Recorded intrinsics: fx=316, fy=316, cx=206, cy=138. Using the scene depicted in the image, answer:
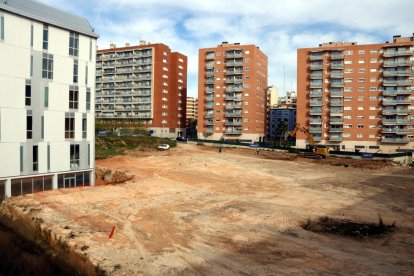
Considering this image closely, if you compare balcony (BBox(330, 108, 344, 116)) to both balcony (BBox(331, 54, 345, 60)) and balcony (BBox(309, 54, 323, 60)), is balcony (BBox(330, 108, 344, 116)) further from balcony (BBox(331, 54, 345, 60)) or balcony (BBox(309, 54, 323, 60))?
balcony (BBox(309, 54, 323, 60))

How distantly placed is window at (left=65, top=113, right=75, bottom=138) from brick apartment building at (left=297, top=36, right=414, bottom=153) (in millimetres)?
76417

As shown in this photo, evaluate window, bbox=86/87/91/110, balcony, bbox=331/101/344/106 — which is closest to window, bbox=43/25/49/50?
window, bbox=86/87/91/110

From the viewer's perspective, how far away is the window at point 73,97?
36.9m

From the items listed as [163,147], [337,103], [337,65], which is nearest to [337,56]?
[337,65]

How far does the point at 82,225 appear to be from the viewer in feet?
84.3

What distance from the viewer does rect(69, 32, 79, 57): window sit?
121 feet

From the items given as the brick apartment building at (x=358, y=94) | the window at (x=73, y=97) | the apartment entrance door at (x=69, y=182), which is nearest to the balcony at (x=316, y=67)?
the brick apartment building at (x=358, y=94)

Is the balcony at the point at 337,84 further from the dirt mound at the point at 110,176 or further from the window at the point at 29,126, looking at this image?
the window at the point at 29,126

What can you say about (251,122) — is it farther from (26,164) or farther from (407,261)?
(407,261)

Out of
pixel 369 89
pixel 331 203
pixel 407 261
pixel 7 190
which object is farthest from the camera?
pixel 369 89

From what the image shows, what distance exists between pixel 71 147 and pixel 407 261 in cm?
3437

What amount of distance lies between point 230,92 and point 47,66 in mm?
82887

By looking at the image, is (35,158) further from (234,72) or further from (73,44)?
(234,72)

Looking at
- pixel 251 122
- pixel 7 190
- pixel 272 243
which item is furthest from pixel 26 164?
pixel 251 122
